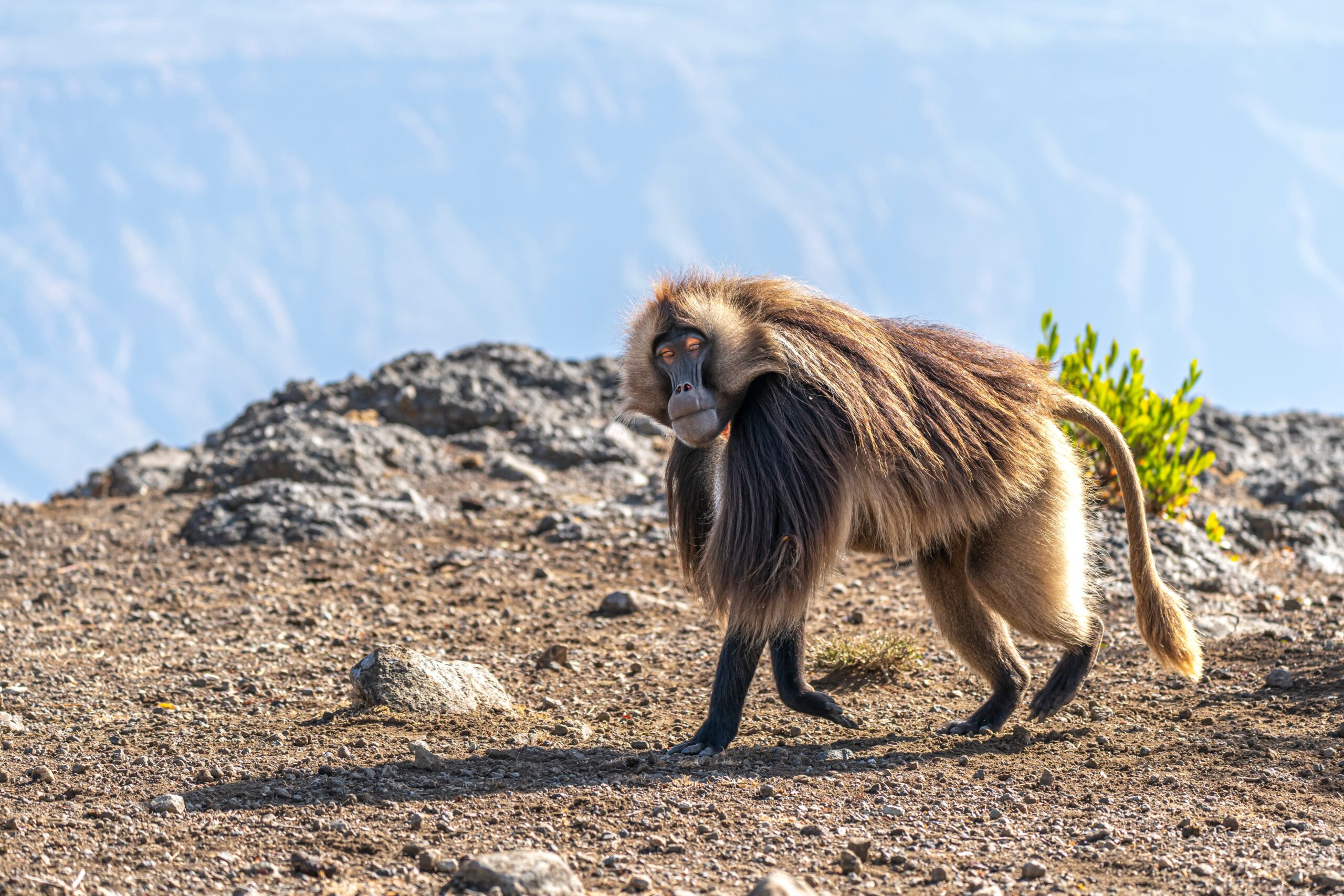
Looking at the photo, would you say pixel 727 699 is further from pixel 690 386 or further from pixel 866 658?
pixel 866 658

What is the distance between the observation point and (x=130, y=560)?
9.62m

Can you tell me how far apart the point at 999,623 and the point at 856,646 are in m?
1.04

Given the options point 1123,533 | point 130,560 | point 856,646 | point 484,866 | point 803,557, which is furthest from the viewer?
point 130,560

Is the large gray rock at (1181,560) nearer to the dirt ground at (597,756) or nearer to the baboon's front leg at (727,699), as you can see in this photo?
the dirt ground at (597,756)

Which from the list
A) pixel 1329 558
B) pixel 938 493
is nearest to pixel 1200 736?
pixel 938 493

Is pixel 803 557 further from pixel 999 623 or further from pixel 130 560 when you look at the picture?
pixel 130 560

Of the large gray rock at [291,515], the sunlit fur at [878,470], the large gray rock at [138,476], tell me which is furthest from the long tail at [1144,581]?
the large gray rock at [138,476]

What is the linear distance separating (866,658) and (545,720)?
1710mm

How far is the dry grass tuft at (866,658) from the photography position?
21.6 ft

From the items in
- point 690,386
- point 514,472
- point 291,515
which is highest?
point 514,472

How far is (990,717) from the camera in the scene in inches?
222

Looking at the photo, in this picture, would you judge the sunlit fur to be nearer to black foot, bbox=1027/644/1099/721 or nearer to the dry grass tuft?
black foot, bbox=1027/644/1099/721

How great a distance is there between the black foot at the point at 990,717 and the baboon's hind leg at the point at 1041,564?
0.34 metres

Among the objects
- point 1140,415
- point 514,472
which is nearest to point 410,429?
point 514,472
